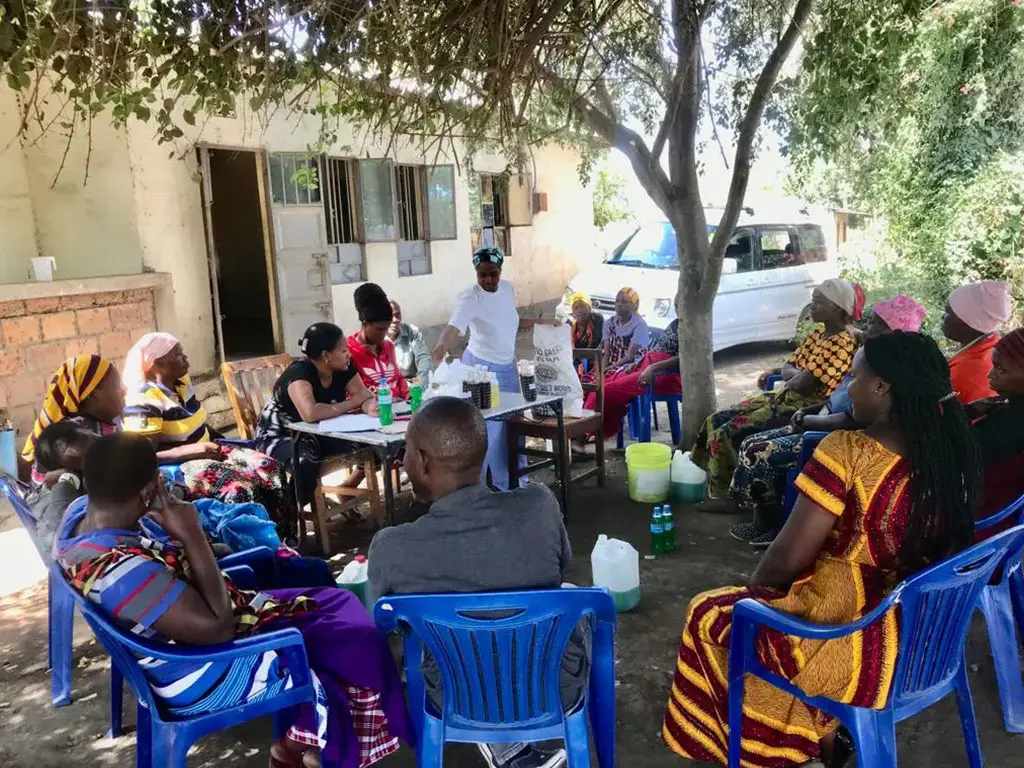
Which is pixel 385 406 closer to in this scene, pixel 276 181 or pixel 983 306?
pixel 983 306

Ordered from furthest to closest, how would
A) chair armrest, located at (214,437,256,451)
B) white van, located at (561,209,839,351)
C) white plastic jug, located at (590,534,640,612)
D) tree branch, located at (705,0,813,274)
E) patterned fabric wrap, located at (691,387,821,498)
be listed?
white van, located at (561,209,839,351) < tree branch, located at (705,0,813,274) < patterned fabric wrap, located at (691,387,821,498) < chair armrest, located at (214,437,256,451) < white plastic jug, located at (590,534,640,612)

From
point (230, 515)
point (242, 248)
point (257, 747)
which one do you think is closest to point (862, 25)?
point (230, 515)

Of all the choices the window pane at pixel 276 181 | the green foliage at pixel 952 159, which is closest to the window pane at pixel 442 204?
the window pane at pixel 276 181

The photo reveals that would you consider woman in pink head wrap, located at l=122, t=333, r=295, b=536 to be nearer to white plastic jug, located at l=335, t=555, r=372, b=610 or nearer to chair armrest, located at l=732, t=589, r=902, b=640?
white plastic jug, located at l=335, t=555, r=372, b=610

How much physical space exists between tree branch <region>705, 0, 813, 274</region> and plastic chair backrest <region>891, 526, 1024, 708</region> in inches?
129

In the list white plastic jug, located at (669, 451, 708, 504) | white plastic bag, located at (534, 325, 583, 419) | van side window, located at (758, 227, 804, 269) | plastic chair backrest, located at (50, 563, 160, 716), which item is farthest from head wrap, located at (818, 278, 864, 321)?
van side window, located at (758, 227, 804, 269)

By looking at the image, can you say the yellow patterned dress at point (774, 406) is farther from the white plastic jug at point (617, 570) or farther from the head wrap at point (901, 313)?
the white plastic jug at point (617, 570)

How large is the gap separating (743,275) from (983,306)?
20.2ft

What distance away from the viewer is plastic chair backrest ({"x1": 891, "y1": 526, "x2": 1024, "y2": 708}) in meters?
1.82

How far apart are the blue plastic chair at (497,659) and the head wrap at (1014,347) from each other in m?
1.84

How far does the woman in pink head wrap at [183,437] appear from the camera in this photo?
3.76 m

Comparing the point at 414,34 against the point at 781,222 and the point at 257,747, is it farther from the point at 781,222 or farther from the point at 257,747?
the point at 781,222

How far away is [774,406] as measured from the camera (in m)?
4.43

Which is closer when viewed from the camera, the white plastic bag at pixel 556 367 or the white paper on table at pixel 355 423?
the white paper on table at pixel 355 423
